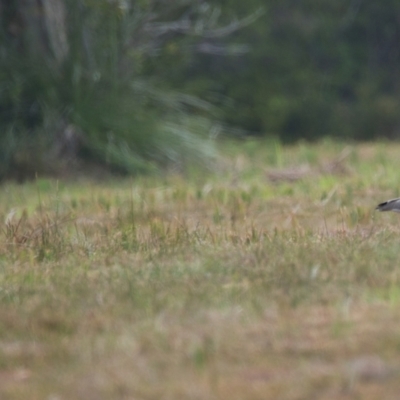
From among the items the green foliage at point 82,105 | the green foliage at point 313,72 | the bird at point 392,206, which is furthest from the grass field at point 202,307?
the green foliage at point 313,72

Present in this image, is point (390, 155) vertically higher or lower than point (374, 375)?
lower

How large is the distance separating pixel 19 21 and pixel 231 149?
3279mm

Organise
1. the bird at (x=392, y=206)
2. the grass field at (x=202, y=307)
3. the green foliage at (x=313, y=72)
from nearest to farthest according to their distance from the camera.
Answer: the grass field at (x=202, y=307) → the bird at (x=392, y=206) → the green foliage at (x=313, y=72)

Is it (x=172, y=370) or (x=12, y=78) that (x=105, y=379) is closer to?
(x=172, y=370)

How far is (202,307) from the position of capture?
5.18 meters

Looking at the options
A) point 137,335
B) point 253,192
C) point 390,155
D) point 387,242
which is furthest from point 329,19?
point 137,335

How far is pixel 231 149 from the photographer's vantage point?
15609 mm

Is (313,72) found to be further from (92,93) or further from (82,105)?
(82,105)

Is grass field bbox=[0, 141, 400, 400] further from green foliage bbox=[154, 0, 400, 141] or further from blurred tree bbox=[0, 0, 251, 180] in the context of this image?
green foliage bbox=[154, 0, 400, 141]

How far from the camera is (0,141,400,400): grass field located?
4.20 metres

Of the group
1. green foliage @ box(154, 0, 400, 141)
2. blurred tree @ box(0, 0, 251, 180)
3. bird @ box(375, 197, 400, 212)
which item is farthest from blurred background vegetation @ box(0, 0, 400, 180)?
green foliage @ box(154, 0, 400, 141)

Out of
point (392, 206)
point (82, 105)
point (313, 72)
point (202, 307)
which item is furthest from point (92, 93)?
point (313, 72)

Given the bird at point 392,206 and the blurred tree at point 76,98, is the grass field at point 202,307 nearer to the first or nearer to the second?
the bird at point 392,206

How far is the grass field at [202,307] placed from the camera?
420 centimetres
